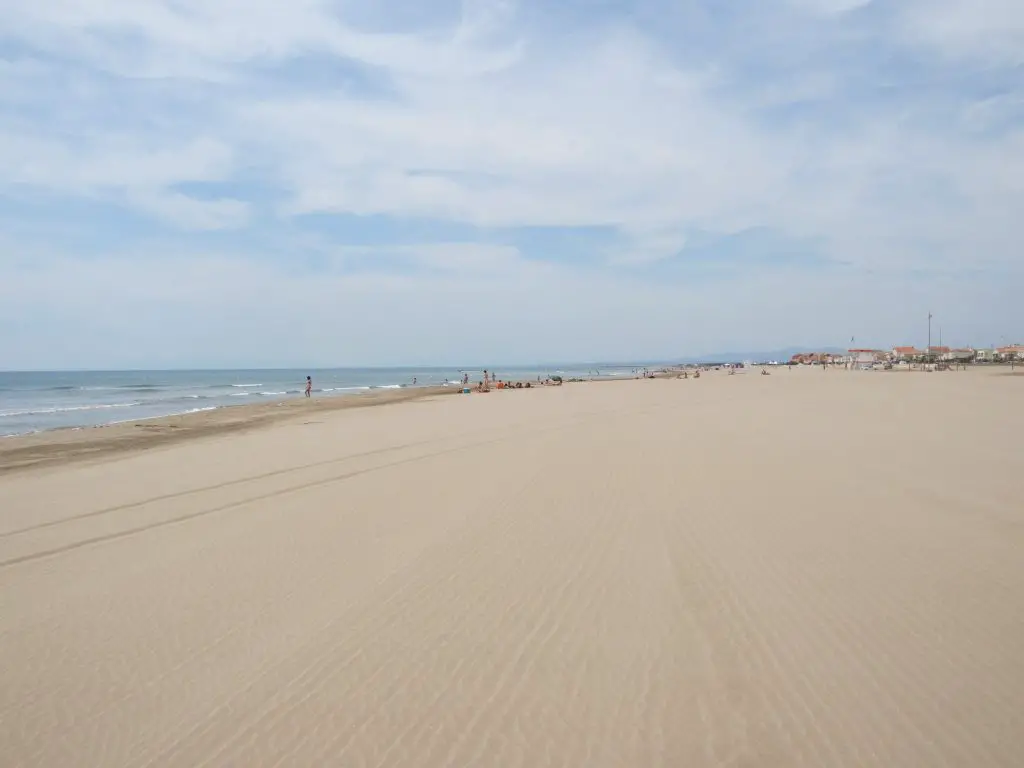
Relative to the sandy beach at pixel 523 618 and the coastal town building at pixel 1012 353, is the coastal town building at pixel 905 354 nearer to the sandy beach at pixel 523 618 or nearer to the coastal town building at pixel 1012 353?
the coastal town building at pixel 1012 353

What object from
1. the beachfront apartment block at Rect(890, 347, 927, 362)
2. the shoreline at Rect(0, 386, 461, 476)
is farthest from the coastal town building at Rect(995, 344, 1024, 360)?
the shoreline at Rect(0, 386, 461, 476)

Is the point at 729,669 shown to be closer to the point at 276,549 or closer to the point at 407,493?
the point at 276,549

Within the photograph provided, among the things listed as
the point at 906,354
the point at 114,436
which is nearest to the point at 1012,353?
the point at 906,354

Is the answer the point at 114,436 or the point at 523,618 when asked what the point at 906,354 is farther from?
the point at 523,618

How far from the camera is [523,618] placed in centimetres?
506

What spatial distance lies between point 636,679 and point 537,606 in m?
1.36

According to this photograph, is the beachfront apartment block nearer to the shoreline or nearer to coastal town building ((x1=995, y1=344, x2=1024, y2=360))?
coastal town building ((x1=995, y1=344, x2=1024, y2=360))

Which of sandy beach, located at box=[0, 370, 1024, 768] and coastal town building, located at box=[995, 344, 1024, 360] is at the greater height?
coastal town building, located at box=[995, 344, 1024, 360]

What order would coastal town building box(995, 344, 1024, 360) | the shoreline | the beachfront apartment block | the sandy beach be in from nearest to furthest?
the sandy beach < the shoreline < coastal town building box(995, 344, 1024, 360) < the beachfront apartment block

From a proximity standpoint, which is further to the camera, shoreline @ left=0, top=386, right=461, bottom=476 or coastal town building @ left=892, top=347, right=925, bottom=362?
coastal town building @ left=892, top=347, right=925, bottom=362

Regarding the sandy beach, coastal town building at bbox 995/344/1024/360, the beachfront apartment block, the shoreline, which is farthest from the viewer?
the beachfront apartment block

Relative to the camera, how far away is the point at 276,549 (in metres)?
7.11

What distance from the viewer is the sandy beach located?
3547 mm

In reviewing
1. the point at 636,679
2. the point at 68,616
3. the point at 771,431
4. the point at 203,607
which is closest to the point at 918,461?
the point at 771,431
